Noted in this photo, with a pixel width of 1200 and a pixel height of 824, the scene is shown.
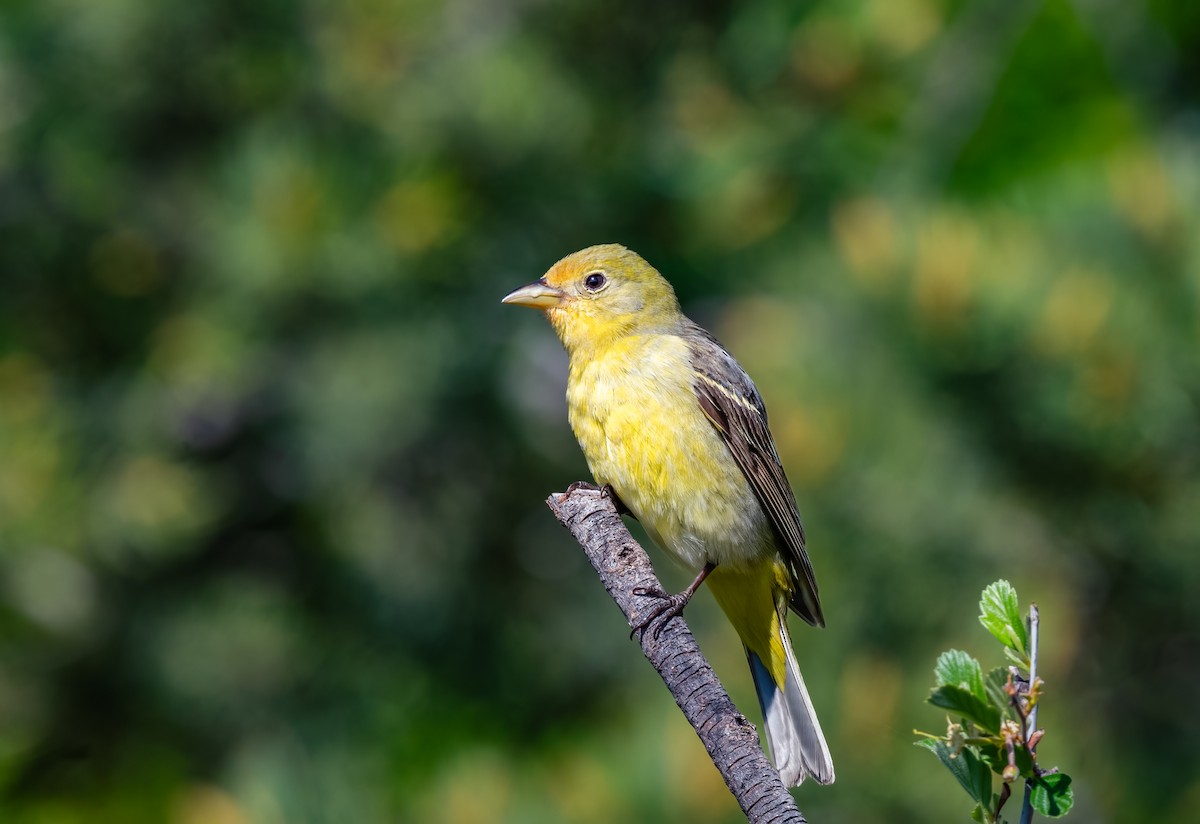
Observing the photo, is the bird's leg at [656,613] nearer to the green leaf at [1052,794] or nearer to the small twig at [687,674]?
the small twig at [687,674]

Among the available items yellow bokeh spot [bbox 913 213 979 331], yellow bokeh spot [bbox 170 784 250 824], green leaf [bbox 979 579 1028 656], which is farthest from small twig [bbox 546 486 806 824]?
yellow bokeh spot [bbox 913 213 979 331]

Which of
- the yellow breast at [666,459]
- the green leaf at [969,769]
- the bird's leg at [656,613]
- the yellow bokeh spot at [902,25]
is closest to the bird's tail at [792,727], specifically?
the yellow breast at [666,459]

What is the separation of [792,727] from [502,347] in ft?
9.18

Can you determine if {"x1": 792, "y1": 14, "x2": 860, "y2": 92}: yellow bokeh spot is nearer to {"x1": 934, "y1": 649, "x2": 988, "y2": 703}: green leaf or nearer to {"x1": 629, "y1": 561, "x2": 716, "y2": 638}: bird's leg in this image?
{"x1": 629, "y1": 561, "x2": 716, "y2": 638}: bird's leg

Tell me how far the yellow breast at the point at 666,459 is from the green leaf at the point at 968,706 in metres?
1.96

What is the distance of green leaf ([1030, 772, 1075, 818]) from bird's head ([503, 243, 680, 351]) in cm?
236

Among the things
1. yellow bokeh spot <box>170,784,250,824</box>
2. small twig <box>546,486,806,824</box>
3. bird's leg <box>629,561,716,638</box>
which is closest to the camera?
small twig <box>546,486,806,824</box>

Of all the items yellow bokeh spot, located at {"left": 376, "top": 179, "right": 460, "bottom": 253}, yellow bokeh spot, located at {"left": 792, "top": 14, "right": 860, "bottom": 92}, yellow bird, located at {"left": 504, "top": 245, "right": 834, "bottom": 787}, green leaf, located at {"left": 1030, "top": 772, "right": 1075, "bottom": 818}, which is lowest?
green leaf, located at {"left": 1030, "top": 772, "right": 1075, "bottom": 818}

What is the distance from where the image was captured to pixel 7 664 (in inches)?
205

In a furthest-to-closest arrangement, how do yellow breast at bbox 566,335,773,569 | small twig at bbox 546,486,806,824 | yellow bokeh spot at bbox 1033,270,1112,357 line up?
yellow bokeh spot at bbox 1033,270,1112,357 → yellow breast at bbox 566,335,773,569 → small twig at bbox 546,486,806,824

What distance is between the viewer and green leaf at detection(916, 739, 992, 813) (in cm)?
136

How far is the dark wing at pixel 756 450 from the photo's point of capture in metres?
3.38

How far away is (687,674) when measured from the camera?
1814 millimetres

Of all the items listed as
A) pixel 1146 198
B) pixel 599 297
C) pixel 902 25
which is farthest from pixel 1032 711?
pixel 902 25
